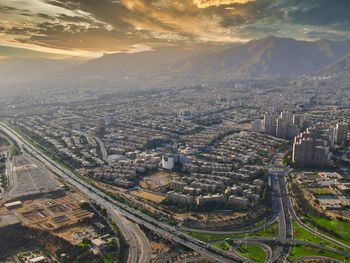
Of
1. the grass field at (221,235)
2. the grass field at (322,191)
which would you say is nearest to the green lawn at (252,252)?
the grass field at (221,235)

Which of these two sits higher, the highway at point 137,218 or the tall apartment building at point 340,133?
the tall apartment building at point 340,133

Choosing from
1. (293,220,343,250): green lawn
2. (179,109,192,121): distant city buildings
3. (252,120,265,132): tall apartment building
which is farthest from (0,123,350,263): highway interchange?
(179,109,192,121): distant city buildings

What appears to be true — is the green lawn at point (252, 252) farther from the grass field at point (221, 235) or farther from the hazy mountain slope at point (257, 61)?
the hazy mountain slope at point (257, 61)

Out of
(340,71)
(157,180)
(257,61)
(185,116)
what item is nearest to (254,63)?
(257,61)

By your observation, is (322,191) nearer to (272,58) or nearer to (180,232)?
(180,232)

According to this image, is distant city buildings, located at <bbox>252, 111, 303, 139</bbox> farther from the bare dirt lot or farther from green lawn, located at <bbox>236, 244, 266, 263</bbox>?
green lawn, located at <bbox>236, 244, 266, 263</bbox>

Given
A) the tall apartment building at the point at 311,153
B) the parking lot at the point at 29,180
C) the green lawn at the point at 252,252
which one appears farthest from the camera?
the tall apartment building at the point at 311,153
